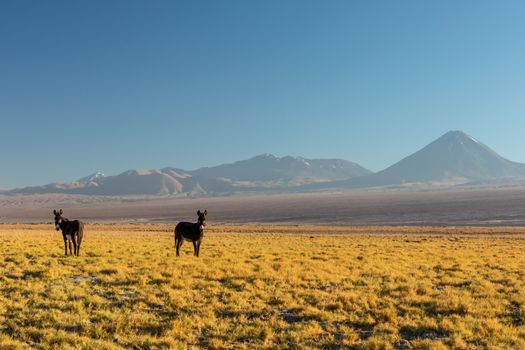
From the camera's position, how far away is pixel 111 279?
15.5 metres

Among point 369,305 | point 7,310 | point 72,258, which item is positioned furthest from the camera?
point 72,258

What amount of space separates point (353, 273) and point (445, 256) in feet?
34.6

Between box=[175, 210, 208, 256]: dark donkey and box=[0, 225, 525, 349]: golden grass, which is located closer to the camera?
box=[0, 225, 525, 349]: golden grass

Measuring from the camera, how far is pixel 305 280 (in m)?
16.3

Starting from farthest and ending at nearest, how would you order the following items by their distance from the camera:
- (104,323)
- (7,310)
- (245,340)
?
1. (7,310)
2. (104,323)
3. (245,340)

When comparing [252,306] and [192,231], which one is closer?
[252,306]

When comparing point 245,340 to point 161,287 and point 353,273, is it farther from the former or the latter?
point 353,273

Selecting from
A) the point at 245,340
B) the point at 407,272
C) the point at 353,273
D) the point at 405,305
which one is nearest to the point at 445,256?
the point at 407,272

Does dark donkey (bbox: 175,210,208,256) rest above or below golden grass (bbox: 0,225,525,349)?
above

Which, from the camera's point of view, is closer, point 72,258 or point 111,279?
point 111,279

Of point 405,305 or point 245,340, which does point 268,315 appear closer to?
point 245,340

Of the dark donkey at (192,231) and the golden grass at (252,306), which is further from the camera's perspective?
the dark donkey at (192,231)

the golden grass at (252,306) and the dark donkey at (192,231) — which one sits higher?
the dark donkey at (192,231)

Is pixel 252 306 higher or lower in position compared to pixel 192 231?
lower
